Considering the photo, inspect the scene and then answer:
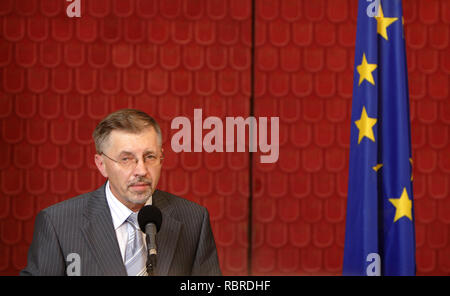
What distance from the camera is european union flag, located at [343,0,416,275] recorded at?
2.64m

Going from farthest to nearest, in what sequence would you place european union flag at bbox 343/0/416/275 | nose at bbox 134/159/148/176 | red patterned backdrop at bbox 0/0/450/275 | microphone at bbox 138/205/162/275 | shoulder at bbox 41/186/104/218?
red patterned backdrop at bbox 0/0/450/275 < european union flag at bbox 343/0/416/275 < shoulder at bbox 41/186/104/218 < nose at bbox 134/159/148/176 < microphone at bbox 138/205/162/275

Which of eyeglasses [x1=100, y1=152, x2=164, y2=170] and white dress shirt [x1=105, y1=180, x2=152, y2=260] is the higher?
eyeglasses [x1=100, y1=152, x2=164, y2=170]

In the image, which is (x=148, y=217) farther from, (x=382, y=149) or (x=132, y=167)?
(x=382, y=149)

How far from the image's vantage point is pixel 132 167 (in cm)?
183

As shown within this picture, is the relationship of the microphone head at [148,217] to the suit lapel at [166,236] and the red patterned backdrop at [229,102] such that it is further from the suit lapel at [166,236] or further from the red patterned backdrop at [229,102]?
the red patterned backdrop at [229,102]

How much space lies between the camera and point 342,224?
151 inches

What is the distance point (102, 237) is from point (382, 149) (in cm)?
146

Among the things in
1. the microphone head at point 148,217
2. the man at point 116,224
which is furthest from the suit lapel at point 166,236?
the microphone head at point 148,217

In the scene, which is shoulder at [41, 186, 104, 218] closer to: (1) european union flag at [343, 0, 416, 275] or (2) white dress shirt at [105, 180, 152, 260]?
(2) white dress shirt at [105, 180, 152, 260]

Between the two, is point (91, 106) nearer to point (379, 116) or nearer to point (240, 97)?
point (240, 97)

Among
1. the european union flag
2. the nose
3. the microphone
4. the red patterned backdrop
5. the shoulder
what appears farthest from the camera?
the red patterned backdrop

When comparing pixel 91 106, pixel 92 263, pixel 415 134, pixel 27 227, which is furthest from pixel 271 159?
pixel 92 263

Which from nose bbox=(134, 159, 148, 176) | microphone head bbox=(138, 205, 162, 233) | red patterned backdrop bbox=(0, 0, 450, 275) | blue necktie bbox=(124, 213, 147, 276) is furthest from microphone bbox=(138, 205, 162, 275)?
red patterned backdrop bbox=(0, 0, 450, 275)

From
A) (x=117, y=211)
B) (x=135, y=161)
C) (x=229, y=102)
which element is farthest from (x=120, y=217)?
(x=229, y=102)
